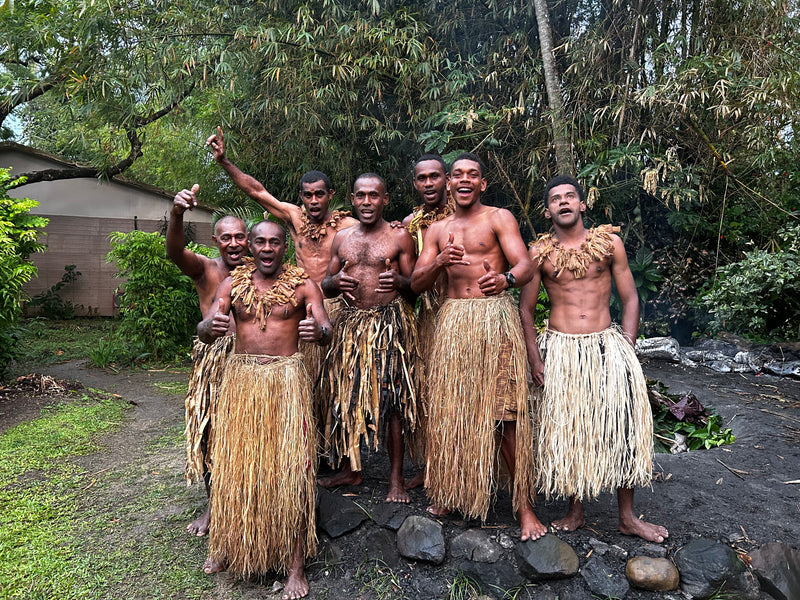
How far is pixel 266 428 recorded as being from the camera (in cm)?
228

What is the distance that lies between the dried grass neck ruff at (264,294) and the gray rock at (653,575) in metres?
1.72

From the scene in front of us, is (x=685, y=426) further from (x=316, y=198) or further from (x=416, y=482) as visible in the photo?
(x=316, y=198)

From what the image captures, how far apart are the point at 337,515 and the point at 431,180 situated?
1.69m

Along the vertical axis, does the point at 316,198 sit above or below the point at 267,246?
above

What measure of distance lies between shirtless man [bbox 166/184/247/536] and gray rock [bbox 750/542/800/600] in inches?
93.7

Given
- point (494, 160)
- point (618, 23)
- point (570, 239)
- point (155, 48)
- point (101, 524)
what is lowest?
point (101, 524)

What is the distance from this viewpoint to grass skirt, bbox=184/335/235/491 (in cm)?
264

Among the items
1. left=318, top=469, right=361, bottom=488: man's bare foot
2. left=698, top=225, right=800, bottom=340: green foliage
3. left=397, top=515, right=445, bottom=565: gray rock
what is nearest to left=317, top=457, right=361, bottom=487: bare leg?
left=318, top=469, right=361, bottom=488: man's bare foot

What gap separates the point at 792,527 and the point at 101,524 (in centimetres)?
326

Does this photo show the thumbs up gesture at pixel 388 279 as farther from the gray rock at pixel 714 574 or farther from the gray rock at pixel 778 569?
the gray rock at pixel 778 569

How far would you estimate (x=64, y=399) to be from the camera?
509 cm

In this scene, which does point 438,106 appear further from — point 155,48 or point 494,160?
point 155,48

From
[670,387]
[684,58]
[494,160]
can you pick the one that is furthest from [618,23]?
[670,387]

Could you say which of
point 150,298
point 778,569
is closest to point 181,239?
point 778,569
